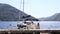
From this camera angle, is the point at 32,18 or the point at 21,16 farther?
the point at 32,18

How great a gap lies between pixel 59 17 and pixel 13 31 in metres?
12.8

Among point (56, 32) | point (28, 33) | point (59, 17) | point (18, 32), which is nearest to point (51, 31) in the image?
point (56, 32)

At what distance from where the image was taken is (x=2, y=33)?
252 inches

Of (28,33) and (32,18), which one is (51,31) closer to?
(28,33)

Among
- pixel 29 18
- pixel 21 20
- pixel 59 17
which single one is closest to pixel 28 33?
pixel 21 20

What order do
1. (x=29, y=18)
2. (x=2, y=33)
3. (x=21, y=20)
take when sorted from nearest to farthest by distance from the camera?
(x=2, y=33) → (x=21, y=20) → (x=29, y=18)

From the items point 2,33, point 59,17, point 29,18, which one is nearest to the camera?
point 2,33

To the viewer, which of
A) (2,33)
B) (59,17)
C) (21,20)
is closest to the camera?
(2,33)

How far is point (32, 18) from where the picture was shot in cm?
1427

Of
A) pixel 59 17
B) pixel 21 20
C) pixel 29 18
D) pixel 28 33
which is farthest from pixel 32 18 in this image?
pixel 28 33

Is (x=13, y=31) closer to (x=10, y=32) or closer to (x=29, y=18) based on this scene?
(x=10, y=32)

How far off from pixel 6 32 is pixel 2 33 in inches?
7.2

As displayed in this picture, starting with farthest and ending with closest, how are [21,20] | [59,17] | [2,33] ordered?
1. [59,17]
2. [21,20]
3. [2,33]

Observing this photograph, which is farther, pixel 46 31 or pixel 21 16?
pixel 21 16
